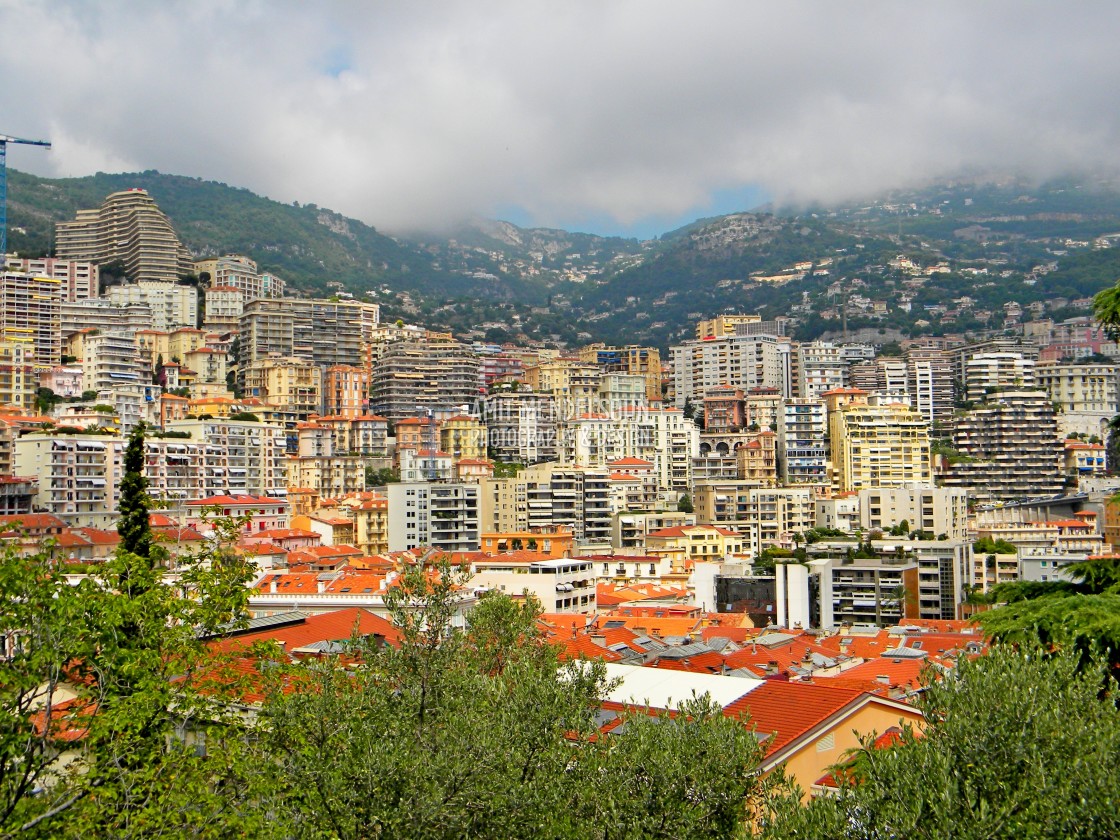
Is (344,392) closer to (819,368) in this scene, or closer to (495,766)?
(819,368)

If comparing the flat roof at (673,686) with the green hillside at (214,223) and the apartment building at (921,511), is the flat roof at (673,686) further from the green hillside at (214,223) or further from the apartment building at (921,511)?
the green hillside at (214,223)

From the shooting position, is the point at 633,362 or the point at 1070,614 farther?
the point at 633,362

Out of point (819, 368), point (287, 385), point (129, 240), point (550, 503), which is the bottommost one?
point (550, 503)

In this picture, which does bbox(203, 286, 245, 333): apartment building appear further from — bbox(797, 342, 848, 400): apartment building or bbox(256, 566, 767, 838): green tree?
Result: bbox(256, 566, 767, 838): green tree

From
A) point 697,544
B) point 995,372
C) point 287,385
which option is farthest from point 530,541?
point 995,372

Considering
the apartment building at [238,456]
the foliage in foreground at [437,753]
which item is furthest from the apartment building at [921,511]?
the foliage in foreground at [437,753]

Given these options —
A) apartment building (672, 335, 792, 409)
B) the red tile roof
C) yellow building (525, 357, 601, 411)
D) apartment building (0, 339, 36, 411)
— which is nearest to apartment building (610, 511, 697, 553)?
yellow building (525, 357, 601, 411)

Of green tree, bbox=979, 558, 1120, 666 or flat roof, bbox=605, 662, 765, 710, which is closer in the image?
green tree, bbox=979, 558, 1120, 666
